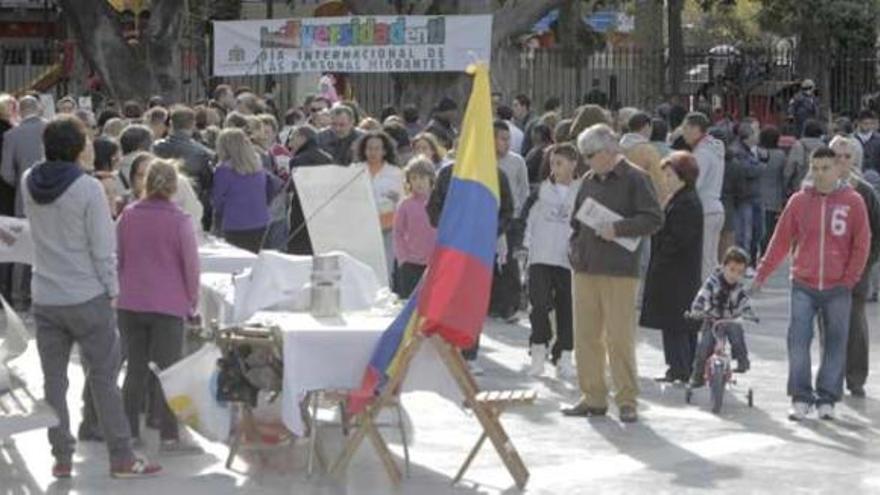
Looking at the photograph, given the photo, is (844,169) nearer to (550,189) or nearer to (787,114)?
(550,189)

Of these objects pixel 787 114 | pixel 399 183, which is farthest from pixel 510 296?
pixel 787 114

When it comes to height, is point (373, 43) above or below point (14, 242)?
above

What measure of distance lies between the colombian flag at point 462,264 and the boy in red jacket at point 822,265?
279 centimetres

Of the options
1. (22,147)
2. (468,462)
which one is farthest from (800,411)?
(22,147)

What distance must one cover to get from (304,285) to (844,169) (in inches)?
153

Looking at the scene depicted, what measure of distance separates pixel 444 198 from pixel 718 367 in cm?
233

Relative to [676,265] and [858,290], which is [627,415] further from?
[858,290]

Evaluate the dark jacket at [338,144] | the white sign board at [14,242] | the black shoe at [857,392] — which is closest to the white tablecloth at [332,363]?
the white sign board at [14,242]

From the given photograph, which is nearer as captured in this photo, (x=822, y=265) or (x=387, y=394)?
(x=387, y=394)

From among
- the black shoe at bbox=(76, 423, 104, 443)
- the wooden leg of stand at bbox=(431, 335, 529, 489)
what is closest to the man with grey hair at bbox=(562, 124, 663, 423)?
the wooden leg of stand at bbox=(431, 335, 529, 489)

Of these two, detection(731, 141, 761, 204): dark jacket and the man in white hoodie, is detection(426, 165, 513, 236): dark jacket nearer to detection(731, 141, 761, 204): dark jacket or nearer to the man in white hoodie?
the man in white hoodie

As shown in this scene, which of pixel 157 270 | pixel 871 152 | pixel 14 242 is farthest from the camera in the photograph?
pixel 871 152

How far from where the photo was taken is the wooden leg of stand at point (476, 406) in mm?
10625

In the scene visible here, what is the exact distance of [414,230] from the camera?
48.5ft
